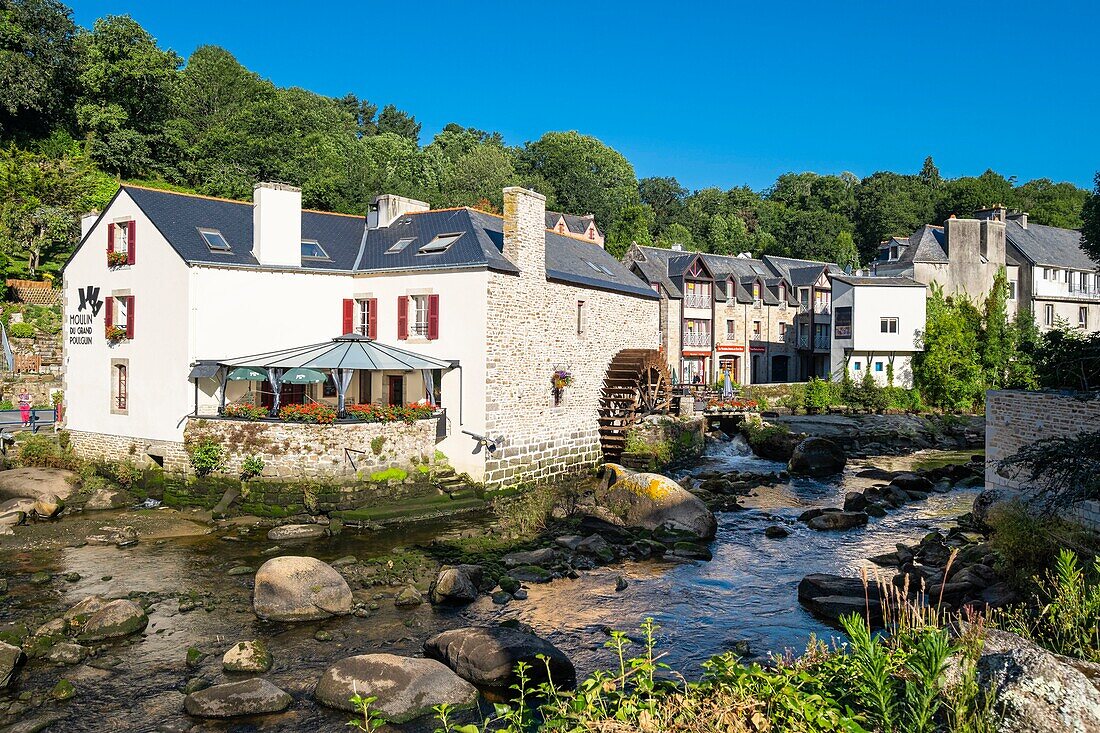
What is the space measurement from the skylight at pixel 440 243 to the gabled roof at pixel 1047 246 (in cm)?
3801

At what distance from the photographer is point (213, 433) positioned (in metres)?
19.5

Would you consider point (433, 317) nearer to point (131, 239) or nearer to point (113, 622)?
point (131, 239)

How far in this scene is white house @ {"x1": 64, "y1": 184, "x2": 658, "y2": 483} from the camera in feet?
68.4

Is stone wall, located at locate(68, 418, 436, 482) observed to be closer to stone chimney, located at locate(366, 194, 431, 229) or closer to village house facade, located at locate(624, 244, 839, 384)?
stone chimney, located at locate(366, 194, 431, 229)

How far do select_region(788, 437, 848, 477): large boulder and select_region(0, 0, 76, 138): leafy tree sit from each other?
42584 millimetres

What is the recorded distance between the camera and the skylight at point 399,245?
23953 mm

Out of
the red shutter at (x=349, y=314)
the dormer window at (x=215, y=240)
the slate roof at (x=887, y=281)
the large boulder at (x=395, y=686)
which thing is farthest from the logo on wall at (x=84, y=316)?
the slate roof at (x=887, y=281)

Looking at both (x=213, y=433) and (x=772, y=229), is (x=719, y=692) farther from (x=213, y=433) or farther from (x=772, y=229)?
(x=772, y=229)

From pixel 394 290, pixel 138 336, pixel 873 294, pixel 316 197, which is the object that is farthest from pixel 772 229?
pixel 138 336

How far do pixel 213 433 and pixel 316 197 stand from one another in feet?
96.5

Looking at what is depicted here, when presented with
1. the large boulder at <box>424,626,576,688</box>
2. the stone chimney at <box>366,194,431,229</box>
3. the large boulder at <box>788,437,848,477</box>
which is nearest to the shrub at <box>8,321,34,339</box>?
the stone chimney at <box>366,194,431,229</box>

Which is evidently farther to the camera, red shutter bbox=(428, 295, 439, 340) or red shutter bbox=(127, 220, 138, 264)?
red shutter bbox=(428, 295, 439, 340)

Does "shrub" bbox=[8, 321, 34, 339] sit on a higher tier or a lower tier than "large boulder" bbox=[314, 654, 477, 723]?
higher

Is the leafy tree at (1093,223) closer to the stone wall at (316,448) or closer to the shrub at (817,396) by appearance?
the shrub at (817,396)
